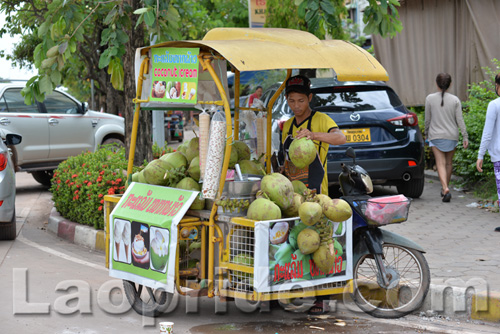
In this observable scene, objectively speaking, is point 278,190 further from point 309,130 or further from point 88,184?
point 88,184

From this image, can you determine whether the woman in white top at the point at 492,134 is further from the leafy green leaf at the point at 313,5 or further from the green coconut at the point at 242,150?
the green coconut at the point at 242,150

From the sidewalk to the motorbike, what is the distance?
38 cm

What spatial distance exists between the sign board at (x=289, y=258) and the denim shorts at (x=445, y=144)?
5430 millimetres

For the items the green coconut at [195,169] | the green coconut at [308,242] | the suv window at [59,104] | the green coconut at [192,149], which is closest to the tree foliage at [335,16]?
the green coconut at [192,149]

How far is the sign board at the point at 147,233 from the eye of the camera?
16.5 feet

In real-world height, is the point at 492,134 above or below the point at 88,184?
above

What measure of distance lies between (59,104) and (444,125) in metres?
7.14

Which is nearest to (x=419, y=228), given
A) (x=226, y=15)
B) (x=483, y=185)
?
(x=483, y=185)

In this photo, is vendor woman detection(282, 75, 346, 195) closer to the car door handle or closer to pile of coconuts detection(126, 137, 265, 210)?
pile of coconuts detection(126, 137, 265, 210)

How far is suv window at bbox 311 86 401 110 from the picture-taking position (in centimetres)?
931

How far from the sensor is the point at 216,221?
4.95m

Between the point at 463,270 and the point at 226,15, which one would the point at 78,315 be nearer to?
the point at 463,270

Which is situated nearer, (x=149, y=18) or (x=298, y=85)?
(x=298, y=85)

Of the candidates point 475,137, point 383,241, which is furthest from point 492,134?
point 383,241
